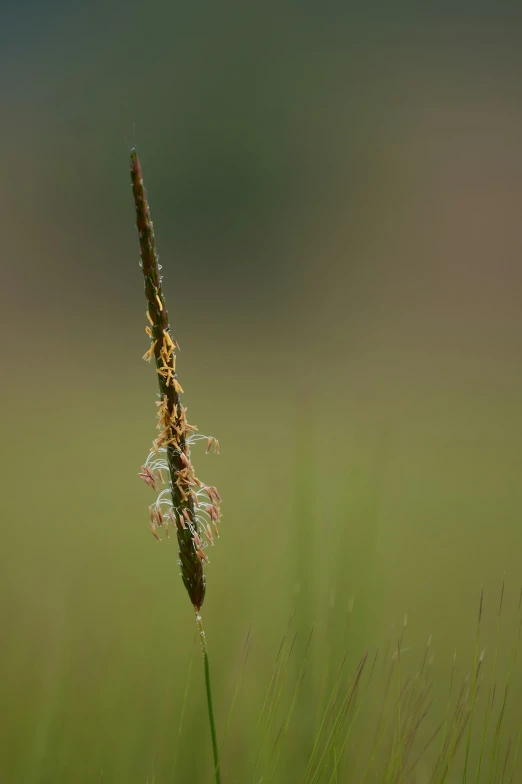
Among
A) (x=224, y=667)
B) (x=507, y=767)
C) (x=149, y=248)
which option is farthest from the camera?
(x=224, y=667)

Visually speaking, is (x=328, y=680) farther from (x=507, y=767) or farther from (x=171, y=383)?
(x=171, y=383)

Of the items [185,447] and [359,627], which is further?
[359,627]

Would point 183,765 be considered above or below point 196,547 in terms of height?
below

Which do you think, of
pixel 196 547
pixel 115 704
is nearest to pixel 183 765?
pixel 115 704

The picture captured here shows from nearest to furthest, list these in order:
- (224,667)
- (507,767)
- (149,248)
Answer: (149,248) < (507,767) < (224,667)

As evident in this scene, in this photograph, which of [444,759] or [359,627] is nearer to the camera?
[444,759]

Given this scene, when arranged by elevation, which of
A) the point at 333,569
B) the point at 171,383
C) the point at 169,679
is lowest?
the point at 169,679

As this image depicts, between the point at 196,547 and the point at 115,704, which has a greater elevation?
the point at 196,547

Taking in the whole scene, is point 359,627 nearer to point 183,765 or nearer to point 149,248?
point 183,765
